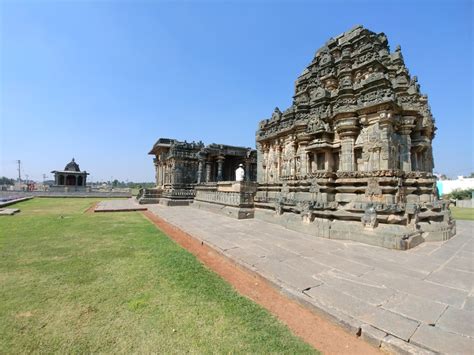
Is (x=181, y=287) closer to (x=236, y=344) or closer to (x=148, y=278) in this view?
(x=148, y=278)

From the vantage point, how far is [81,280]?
3.60m

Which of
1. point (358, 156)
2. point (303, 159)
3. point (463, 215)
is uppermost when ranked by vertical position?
point (303, 159)

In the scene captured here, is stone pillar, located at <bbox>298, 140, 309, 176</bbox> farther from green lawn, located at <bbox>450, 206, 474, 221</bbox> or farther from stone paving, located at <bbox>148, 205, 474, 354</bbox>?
green lawn, located at <bbox>450, 206, 474, 221</bbox>

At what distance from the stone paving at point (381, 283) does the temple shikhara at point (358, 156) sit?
0.82 m

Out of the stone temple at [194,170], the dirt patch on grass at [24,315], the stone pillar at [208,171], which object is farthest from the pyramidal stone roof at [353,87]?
the stone pillar at [208,171]

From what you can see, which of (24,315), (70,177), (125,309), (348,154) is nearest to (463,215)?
(348,154)

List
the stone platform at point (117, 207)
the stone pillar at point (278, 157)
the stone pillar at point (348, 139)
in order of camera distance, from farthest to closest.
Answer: the stone platform at point (117, 207) → the stone pillar at point (278, 157) → the stone pillar at point (348, 139)

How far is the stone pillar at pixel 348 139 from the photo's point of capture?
8.18 meters

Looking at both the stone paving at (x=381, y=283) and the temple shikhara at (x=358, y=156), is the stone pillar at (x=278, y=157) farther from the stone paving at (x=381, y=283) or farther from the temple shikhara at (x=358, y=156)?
the stone paving at (x=381, y=283)

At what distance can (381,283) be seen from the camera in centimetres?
355

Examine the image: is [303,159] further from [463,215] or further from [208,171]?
[463,215]

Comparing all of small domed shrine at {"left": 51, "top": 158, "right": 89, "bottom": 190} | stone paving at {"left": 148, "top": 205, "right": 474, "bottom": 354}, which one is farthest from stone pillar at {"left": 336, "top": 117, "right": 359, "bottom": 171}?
small domed shrine at {"left": 51, "top": 158, "right": 89, "bottom": 190}

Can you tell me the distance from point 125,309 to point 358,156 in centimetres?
864

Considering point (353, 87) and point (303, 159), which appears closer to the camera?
point (353, 87)
